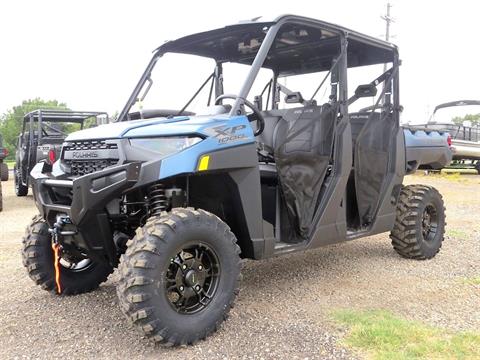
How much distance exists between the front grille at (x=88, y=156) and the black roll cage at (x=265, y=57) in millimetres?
868

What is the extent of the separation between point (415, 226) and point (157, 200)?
3.36 m

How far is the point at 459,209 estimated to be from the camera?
1023 cm

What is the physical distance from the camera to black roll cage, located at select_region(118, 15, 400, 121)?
4.06 m

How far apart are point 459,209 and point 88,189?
28.4ft

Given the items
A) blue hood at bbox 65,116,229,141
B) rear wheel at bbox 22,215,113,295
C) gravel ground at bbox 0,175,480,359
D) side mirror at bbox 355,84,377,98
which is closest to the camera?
gravel ground at bbox 0,175,480,359

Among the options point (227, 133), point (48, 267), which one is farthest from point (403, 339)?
point (48, 267)

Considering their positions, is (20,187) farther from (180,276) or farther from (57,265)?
(180,276)

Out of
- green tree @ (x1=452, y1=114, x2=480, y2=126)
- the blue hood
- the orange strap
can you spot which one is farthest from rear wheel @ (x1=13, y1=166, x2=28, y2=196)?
green tree @ (x1=452, y1=114, x2=480, y2=126)

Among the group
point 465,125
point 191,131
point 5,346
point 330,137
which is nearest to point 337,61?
point 330,137

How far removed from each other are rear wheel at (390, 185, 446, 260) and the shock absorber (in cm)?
321

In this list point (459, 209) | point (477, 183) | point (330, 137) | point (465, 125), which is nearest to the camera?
point (330, 137)

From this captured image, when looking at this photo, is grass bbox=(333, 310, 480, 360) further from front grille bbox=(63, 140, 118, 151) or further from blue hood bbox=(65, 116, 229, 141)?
front grille bbox=(63, 140, 118, 151)

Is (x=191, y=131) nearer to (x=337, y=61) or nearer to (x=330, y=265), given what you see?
(x=337, y=61)

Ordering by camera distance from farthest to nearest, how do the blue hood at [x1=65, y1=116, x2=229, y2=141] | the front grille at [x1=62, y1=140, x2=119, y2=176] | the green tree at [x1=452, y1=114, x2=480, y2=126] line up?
1. the green tree at [x1=452, y1=114, x2=480, y2=126]
2. the front grille at [x1=62, y1=140, x2=119, y2=176]
3. the blue hood at [x1=65, y1=116, x2=229, y2=141]
